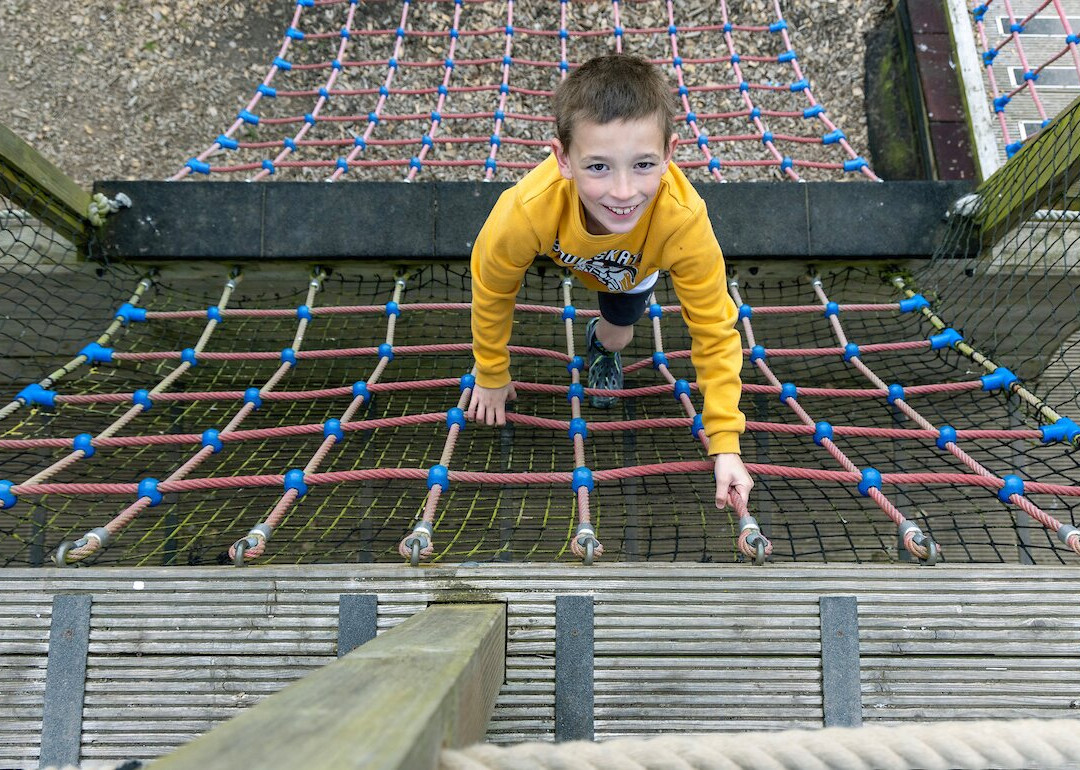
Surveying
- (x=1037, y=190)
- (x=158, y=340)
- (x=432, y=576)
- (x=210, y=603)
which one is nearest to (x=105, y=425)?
(x=158, y=340)

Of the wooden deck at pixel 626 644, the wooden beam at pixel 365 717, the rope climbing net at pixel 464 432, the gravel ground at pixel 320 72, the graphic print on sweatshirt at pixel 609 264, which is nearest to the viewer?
the wooden beam at pixel 365 717

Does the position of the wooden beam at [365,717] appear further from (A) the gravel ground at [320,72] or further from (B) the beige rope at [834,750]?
(A) the gravel ground at [320,72]

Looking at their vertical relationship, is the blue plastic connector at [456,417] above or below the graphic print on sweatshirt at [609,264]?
below

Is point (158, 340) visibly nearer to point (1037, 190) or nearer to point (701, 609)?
point (701, 609)

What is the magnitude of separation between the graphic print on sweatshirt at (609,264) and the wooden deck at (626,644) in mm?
540

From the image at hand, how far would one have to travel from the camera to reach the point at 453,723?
0.49 metres

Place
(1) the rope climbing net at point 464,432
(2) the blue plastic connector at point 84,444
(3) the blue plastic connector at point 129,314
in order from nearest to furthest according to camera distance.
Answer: (2) the blue plastic connector at point 84,444
(3) the blue plastic connector at point 129,314
(1) the rope climbing net at point 464,432

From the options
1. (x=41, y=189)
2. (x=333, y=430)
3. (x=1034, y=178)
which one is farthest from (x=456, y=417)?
(x=1034, y=178)

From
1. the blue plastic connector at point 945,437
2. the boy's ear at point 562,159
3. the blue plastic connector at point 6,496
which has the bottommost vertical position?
the blue plastic connector at point 6,496

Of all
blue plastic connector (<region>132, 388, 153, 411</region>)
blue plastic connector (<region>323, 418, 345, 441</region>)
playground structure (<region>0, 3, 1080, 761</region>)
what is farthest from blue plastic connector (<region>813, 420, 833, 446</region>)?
blue plastic connector (<region>132, 388, 153, 411</region>)

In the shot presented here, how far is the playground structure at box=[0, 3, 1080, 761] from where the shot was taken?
1037 mm

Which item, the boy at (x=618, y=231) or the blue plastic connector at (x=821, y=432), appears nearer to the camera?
the boy at (x=618, y=231)

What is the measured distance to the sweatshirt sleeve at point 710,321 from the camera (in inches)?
47.7

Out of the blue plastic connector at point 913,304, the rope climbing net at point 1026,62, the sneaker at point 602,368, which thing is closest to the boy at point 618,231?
the sneaker at point 602,368
